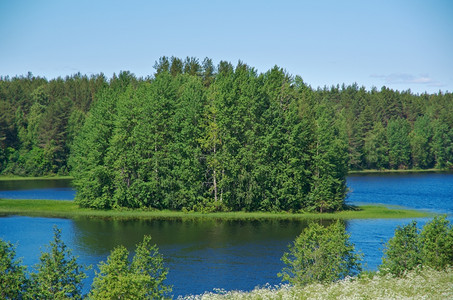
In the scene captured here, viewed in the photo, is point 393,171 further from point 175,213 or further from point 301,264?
point 301,264

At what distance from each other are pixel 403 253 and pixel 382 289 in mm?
7989

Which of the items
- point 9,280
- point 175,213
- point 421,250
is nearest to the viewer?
point 9,280

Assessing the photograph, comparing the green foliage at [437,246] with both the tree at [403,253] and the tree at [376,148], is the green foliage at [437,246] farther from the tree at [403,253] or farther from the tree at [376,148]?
the tree at [376,148]

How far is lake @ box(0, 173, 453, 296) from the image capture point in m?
42.8

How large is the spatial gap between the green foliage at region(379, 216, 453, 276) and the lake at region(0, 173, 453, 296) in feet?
31.9

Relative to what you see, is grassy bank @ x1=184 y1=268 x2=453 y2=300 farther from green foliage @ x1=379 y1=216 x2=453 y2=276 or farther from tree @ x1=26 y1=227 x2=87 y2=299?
tree @ x1=26 y1=227 x2=87 y2=299

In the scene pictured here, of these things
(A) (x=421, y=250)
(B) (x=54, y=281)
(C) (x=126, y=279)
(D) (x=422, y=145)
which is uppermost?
(D) (x=422, y=145)

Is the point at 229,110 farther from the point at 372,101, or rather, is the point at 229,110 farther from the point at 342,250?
the point at 372,101

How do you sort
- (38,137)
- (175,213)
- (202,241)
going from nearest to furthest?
(202,241)
(175,213)
(38,137)

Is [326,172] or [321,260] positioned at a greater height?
[326,172]

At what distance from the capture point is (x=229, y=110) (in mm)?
76812

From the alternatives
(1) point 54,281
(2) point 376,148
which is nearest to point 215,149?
(1) point 54,281

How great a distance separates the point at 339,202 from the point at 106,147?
35032 millimetres

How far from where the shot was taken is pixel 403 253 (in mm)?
35000
